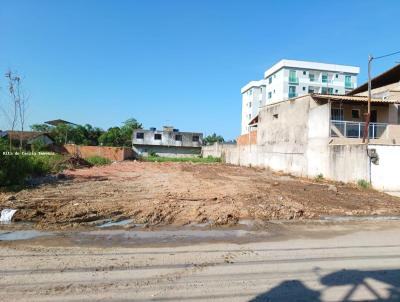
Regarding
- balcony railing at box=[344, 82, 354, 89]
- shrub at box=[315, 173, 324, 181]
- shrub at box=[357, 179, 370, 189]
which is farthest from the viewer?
balcony railing at box=[344, 82, 354, 89]

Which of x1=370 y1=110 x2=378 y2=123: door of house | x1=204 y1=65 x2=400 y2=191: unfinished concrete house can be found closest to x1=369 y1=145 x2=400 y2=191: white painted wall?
x1=204 y1=65 x2=400 y2=191: unfinished concrete house

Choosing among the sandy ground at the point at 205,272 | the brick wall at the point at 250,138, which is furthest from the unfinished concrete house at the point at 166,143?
the sandy ground at the point at 205,272

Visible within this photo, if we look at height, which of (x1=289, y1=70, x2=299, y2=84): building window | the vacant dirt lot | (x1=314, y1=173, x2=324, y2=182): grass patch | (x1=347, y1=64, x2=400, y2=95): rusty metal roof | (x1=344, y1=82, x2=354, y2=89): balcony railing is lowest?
the vacant dirt lot

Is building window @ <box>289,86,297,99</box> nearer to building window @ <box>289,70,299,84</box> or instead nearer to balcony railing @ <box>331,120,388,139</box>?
building window @ <box>289,70,299,84</box>

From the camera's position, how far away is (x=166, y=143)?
208ft

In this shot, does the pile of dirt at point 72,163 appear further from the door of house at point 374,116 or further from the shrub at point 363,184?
the door of house at point 374,116

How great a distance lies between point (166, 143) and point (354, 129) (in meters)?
44.8

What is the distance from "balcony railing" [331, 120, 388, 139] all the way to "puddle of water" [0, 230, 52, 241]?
705 inches

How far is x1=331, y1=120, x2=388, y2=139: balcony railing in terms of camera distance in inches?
831

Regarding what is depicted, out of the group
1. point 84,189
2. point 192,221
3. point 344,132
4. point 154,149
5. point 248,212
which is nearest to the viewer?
point 192,221

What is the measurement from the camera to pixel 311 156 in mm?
22797

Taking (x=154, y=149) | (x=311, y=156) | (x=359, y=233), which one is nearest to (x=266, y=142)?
(x=311, y=156)

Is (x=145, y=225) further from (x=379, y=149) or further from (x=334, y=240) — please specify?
(x=379, y=149)

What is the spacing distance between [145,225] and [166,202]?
2556 millimetres
